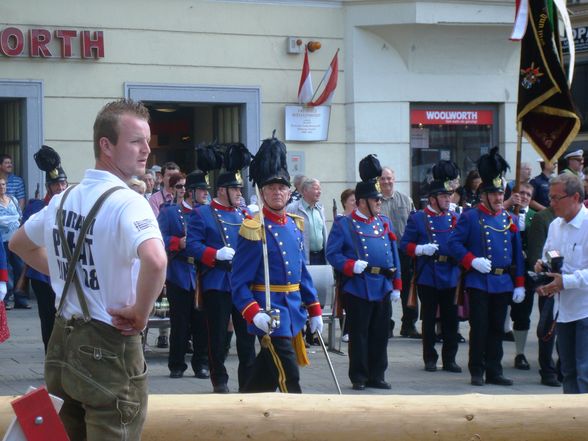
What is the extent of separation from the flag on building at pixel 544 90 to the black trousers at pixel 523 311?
1302mm

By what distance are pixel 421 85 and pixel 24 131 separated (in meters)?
5.93

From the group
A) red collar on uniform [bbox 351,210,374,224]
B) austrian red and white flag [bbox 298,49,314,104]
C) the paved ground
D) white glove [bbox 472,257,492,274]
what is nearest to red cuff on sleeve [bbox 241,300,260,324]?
the paved ground

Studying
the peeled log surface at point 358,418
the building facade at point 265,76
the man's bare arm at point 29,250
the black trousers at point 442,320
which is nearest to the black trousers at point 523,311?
the black trousers at point 442,320

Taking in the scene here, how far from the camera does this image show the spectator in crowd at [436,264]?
1141 centimetres

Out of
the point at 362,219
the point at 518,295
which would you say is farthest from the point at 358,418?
the point at 518,295

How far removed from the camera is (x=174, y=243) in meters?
10.8

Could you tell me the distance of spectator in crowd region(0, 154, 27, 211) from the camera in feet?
49.1

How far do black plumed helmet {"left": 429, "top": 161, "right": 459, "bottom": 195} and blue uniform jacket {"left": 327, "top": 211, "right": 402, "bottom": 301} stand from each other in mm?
1423

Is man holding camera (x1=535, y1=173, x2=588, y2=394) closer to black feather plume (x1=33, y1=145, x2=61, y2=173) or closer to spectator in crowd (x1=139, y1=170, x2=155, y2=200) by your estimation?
black feather plume (x1=33, y1=145, x2=61, y2=173)

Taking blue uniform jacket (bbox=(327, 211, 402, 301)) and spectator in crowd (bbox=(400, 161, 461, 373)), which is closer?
blue uniform jacket (bbox=(327, 211, 402, 301))

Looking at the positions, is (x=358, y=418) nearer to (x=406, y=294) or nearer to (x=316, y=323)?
(x=316, y=323)

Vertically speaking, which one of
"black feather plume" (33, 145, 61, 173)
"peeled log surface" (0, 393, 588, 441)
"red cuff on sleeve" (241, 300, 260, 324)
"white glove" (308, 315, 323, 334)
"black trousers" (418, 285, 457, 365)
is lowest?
"black trousers" (418, 285, 457, 365)

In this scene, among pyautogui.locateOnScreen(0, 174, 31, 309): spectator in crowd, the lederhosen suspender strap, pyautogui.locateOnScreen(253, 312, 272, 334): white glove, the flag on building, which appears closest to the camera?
the lederhosen suspender strap

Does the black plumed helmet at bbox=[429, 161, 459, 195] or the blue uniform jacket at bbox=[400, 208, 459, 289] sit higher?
the black plumed helmet at bbox=[429, 161, 459, 195]
